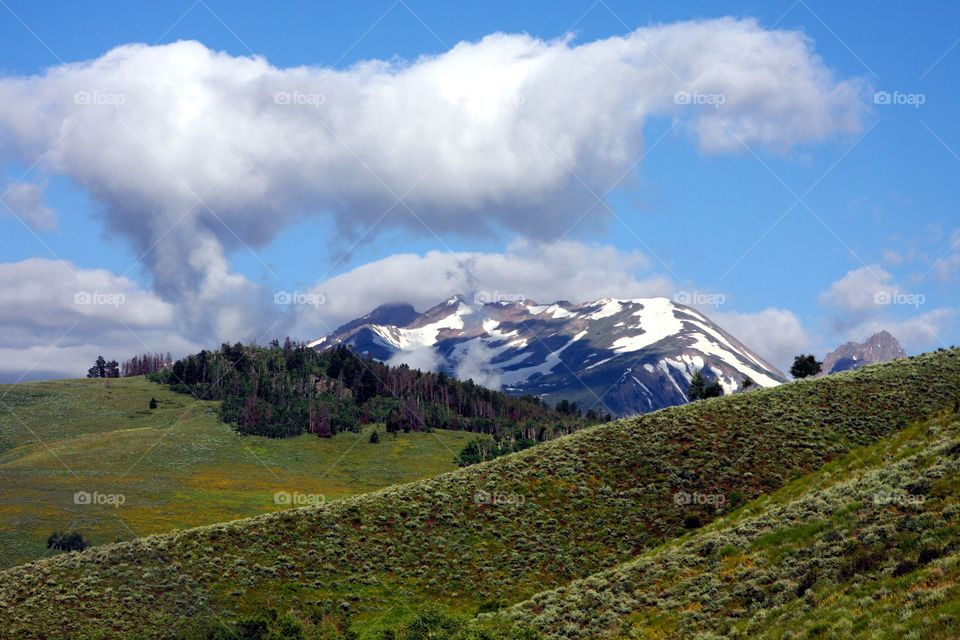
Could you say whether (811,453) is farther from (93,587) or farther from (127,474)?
(127,474)

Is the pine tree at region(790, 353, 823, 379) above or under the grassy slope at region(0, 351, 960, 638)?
above

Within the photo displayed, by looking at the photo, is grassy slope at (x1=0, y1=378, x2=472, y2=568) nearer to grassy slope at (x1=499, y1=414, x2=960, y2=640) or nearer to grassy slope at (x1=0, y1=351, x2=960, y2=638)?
grassy slope at (x1=0, y1=351, x2=960, y2=638)

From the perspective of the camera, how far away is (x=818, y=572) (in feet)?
128

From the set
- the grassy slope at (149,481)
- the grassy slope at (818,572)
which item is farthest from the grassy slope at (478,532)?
the grassy slope at (149,481)

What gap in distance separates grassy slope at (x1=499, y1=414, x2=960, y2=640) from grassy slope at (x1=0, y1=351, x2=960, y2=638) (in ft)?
29.2

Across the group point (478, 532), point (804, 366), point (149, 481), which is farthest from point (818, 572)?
point (149, 481)

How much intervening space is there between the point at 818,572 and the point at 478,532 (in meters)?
36.1

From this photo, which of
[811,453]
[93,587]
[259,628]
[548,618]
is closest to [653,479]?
[811,453]

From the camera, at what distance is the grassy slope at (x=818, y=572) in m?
31.7

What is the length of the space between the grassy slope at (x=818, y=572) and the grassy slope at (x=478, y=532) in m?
8.90

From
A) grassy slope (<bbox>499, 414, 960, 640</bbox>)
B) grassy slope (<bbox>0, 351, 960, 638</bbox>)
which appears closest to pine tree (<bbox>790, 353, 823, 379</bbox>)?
grassy slope (<bbox>0, 351, 960, 638</bbox>)

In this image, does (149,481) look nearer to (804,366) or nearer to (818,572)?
(804,366)

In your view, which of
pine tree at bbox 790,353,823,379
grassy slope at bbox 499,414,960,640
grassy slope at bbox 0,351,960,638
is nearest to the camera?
grassy slope at bbox 499,414,960,640

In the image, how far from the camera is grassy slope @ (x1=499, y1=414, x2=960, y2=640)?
104 ft
